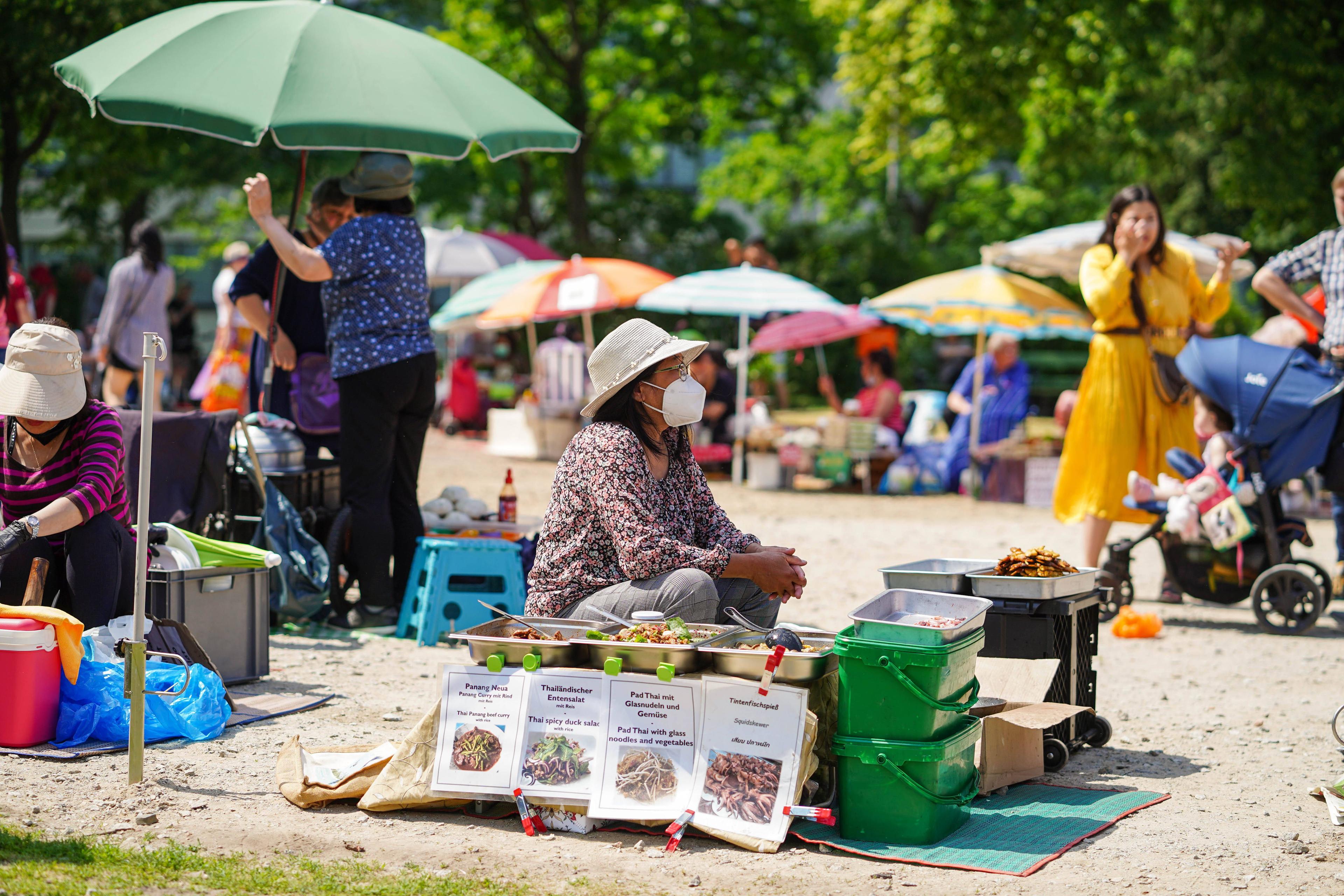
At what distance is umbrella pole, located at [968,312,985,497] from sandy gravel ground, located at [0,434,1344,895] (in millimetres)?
6319

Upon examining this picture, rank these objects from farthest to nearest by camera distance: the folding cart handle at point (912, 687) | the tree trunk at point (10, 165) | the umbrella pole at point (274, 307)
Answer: the tree trunk at point (10, 165)
the umbrella pole at point (274, 307)
the folding cart handle at point (912, 687)

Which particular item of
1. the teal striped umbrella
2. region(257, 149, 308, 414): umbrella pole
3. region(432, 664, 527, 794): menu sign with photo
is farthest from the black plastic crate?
the teal striped umbrella

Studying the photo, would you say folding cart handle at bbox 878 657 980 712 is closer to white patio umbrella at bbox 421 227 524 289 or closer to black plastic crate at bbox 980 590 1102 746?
black plastic crate at bbox 980 590 1102 746

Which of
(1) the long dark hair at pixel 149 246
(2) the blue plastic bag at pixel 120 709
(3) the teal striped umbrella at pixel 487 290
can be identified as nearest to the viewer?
(2) the blue plastic bag at pixel 120 709

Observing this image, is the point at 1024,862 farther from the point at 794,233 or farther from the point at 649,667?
the point at 794,233

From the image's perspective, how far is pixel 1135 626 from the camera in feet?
24.5

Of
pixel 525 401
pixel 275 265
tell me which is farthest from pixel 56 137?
pixel 275 265

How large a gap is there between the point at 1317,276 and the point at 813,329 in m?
8.57

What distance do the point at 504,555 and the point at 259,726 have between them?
1.76m

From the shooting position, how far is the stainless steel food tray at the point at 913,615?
12.7 feet

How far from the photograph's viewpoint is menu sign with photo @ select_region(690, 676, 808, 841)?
3922 millimetres

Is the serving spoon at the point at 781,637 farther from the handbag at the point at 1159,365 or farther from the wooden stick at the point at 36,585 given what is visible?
the handbag at the point at 1159,365

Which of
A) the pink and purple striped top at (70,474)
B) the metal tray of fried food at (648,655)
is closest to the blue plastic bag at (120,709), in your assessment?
the pink and purple striped top at (70,474)

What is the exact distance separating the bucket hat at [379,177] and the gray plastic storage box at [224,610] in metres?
2.03
